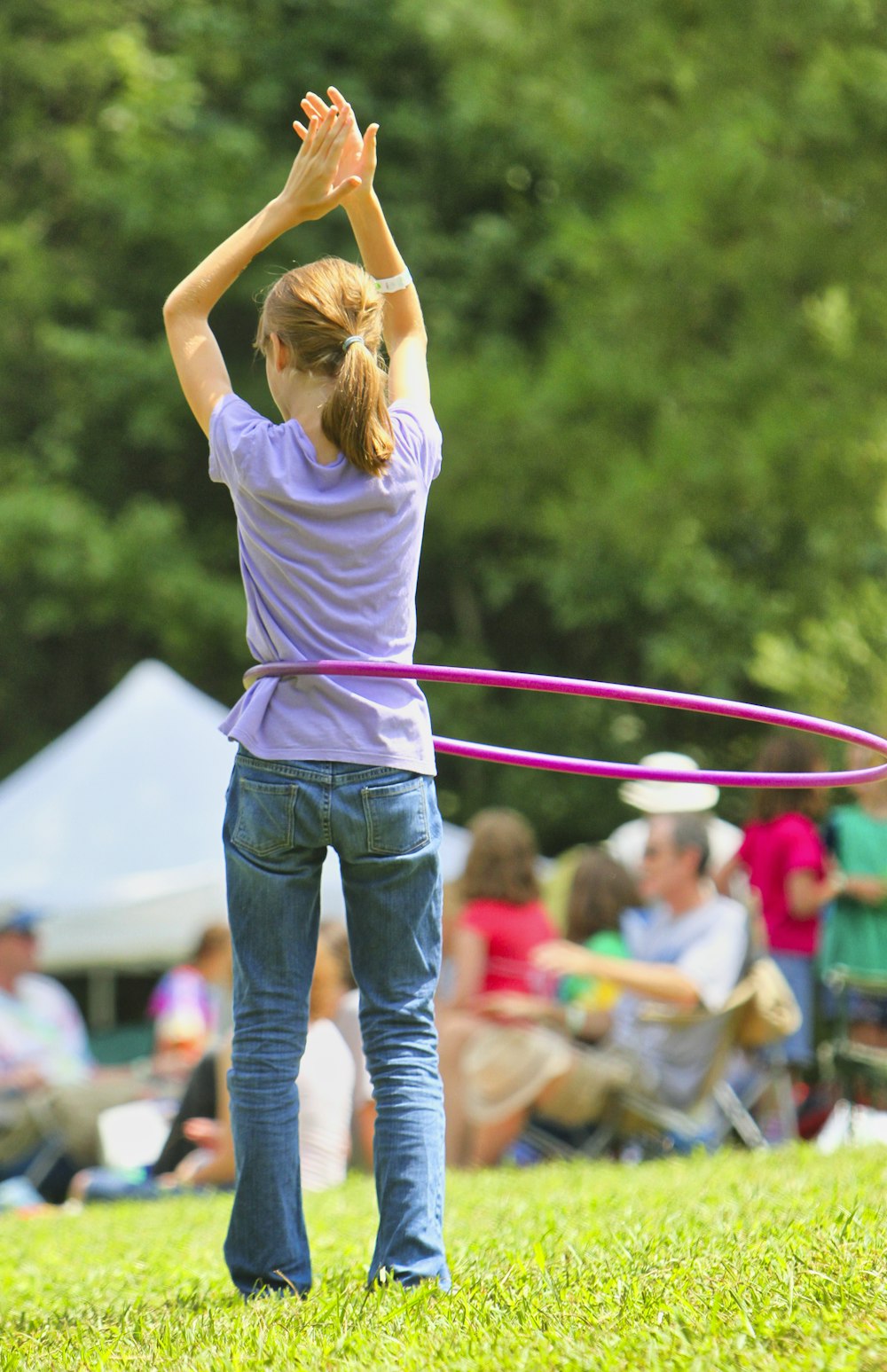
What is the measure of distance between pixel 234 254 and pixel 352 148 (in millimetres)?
349

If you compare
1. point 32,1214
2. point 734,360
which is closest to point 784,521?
point 734,360

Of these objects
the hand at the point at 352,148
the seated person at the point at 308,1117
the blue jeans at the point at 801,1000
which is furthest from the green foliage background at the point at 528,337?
the hand at the point at 352,148

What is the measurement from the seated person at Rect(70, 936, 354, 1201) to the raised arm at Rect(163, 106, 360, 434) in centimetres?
279

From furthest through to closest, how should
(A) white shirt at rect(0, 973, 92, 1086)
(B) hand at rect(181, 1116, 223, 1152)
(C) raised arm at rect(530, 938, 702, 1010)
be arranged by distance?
(A) white shirt at rect(0, 973, 92, 1086) → (C) raised arm at rect(530, 938, 702, 1010) → (B) hand at rect(181, 1116, 223, 1152)

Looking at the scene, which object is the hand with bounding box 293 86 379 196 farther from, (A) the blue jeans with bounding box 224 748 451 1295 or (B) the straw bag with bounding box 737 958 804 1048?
(B) the straw bag with bounding box 737 958 804 1048

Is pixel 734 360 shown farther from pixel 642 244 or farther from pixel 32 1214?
pixel 32 1214

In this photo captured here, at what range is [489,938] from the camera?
7.95 metres

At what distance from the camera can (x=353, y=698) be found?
338cm

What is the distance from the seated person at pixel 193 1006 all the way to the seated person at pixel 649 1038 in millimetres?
2287

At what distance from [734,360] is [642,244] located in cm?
108

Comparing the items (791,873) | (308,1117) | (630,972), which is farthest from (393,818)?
(791,873)

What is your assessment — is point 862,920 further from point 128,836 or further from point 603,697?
point 128,836

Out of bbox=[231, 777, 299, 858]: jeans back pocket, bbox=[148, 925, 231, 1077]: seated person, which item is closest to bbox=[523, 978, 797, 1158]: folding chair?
bbox=[148, 925, 231, 1077]: seated person

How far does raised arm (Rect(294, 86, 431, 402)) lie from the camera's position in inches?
144
